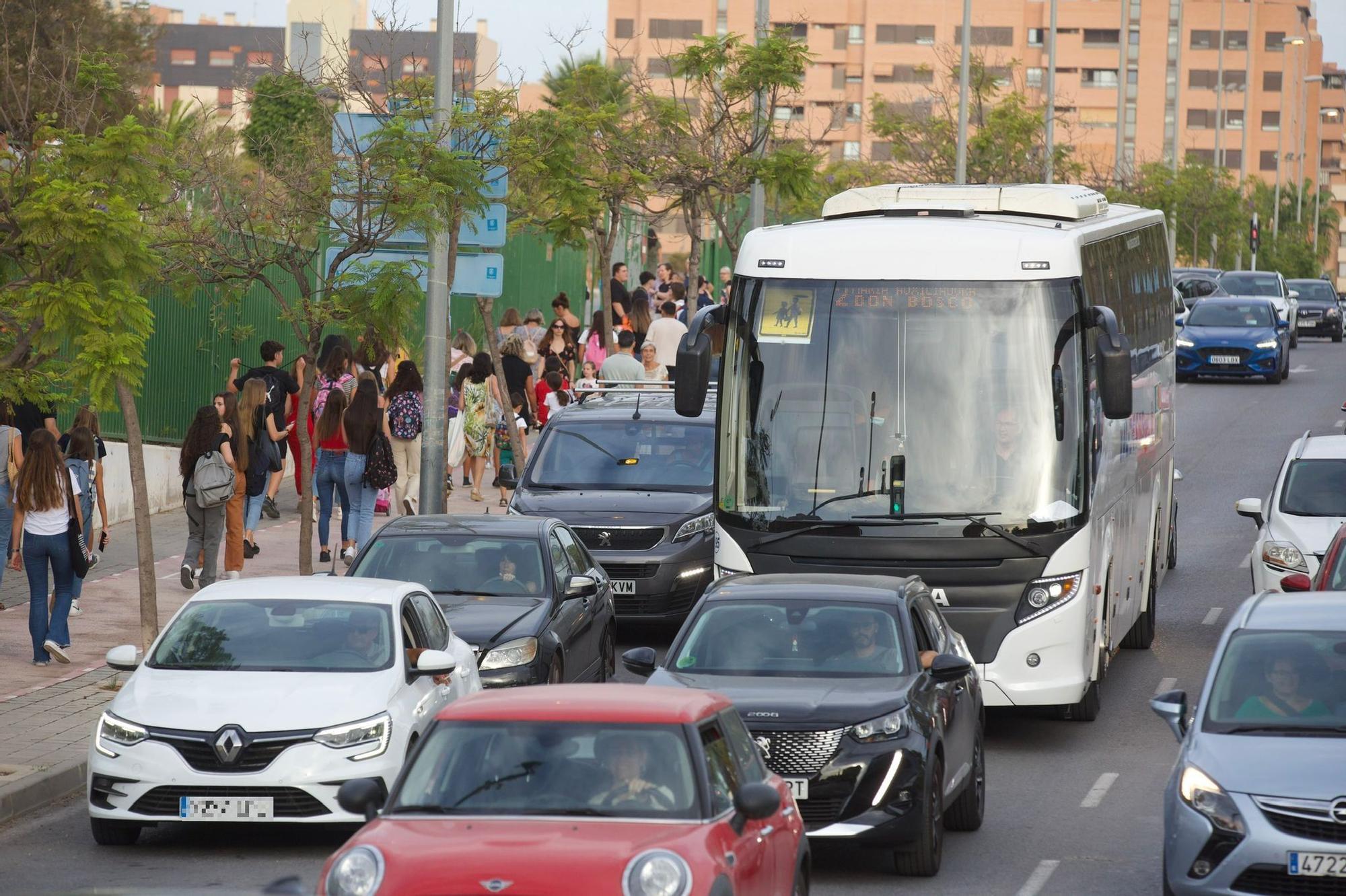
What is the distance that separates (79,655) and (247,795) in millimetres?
6170

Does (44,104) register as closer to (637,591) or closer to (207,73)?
(637,591)

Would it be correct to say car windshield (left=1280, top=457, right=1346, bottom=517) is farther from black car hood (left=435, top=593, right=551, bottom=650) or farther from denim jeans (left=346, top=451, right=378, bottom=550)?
denim jeans (left=346, top=451, right=378, bottom=550)

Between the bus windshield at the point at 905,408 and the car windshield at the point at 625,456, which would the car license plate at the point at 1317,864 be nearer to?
the bus windshield at the point at 905,408

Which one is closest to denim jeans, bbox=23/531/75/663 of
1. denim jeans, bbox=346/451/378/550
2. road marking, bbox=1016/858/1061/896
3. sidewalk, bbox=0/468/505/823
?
sidewalk, bbox=0/468/505/823

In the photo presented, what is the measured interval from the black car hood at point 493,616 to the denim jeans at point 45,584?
10.2 feet

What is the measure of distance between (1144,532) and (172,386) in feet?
46.9

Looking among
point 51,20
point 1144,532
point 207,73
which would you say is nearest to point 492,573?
point 1144,532

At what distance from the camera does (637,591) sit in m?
17.4

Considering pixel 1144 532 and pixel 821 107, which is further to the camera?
pixel 821 107

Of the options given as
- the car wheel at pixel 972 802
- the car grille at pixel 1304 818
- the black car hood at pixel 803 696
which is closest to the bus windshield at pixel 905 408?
the car wheel at pixel 972 802

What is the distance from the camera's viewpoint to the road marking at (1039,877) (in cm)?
1001

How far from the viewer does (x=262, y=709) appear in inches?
416

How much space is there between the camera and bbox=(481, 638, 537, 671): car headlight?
1317 cm

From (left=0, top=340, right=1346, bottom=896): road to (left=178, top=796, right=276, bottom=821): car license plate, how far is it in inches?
8.6
